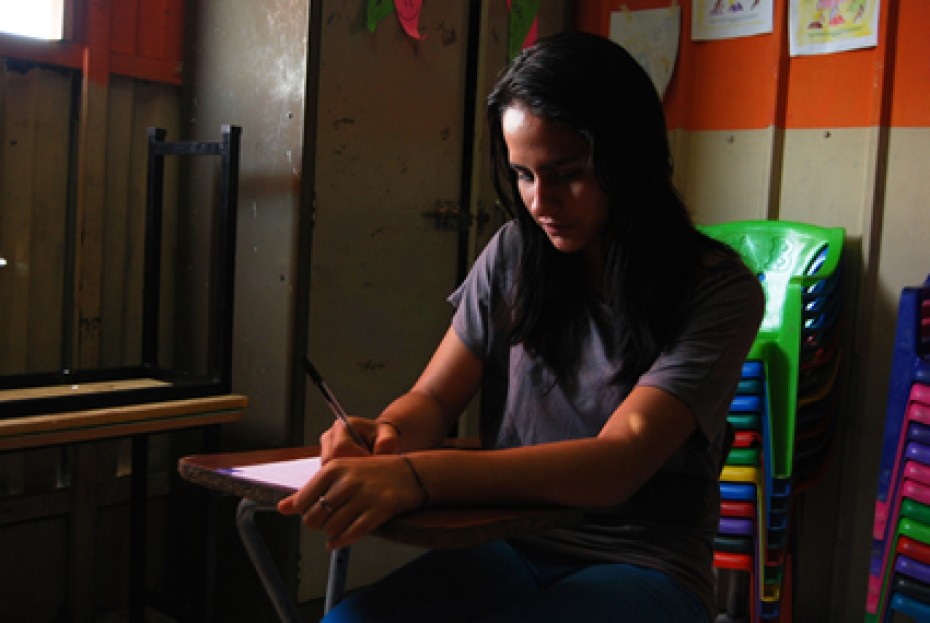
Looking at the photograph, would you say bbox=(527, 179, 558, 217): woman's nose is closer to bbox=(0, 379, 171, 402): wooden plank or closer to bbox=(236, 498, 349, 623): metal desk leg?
bbox=(236, 498, 349, 623): metal desk leg

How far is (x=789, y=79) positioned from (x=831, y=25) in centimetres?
19

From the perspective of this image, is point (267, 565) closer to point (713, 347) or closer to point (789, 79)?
point (713, 347)

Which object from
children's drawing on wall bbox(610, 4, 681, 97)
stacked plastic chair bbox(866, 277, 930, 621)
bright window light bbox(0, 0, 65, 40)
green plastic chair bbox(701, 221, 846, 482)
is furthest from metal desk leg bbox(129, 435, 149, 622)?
children's drawing on wall bbox(610, 4, 681, 97)

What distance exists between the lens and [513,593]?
4.18ft

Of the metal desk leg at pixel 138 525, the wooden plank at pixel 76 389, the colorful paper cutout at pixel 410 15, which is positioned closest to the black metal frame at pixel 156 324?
the wooden plank at pixel 76 389

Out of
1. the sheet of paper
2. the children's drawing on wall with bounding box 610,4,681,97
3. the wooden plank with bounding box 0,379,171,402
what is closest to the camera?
the sheet of paper

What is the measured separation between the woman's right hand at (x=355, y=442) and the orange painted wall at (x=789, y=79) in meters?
1.92

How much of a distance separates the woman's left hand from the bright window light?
1.82 m

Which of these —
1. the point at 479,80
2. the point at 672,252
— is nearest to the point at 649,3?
the point at 479,80

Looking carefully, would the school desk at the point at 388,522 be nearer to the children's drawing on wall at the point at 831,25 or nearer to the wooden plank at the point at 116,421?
the wooden plank at the point at 116,421

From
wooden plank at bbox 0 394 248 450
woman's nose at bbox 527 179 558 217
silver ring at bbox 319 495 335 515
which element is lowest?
wooden plank at bbox 0 394 248 450

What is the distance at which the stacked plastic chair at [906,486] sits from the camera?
2.20m

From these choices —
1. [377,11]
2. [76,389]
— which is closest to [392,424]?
[76,389]

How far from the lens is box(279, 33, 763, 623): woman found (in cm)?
118
